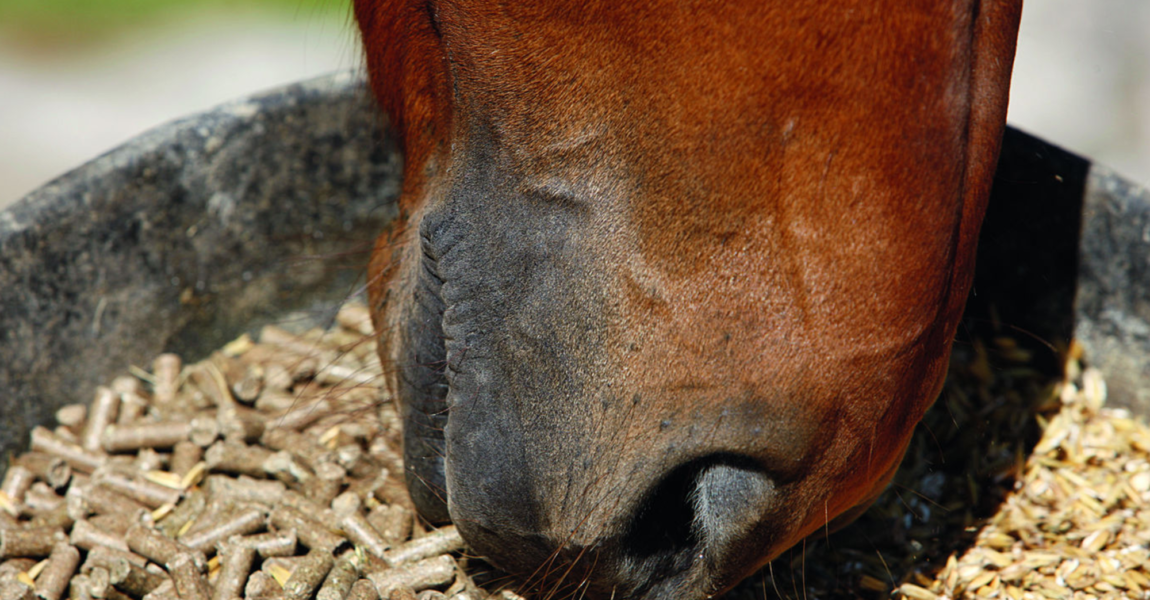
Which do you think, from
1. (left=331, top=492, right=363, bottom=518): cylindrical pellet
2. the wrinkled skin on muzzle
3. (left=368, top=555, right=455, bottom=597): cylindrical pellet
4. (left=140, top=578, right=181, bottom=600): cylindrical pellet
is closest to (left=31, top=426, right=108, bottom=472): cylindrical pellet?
(left=140, top=578, right=181, bottom=600): cylindrical pellet

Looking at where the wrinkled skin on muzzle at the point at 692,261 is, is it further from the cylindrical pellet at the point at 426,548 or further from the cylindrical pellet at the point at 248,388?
the cylindrical pellet at the point at 248,388

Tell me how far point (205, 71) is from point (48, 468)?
2588 mm

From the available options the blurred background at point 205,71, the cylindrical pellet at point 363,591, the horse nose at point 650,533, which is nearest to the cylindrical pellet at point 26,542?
the cylindrical pellet at point 363,591

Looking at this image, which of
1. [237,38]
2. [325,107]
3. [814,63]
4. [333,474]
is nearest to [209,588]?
[333,474]

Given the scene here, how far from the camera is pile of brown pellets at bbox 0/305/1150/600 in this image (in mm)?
1640

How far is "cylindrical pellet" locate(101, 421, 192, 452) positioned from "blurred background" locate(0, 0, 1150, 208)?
5.88 feet

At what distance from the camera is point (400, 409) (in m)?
1.37

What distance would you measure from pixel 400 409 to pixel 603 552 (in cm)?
41

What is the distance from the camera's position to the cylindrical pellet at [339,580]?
1.56 meters

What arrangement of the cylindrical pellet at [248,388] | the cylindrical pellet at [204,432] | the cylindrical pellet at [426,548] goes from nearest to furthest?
the cylindrical pellet at [426,548], the cylindrical pellet at [204,432], the cylindrical pellet at [248,388]

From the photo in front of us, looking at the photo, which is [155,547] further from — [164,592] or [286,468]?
[286,468]

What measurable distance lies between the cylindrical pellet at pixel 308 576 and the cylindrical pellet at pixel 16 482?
703 millimetres

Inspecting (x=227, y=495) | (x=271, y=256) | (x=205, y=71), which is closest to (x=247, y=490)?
(x=227, y=495)

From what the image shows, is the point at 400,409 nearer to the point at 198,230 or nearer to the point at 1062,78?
the point at 198,230
